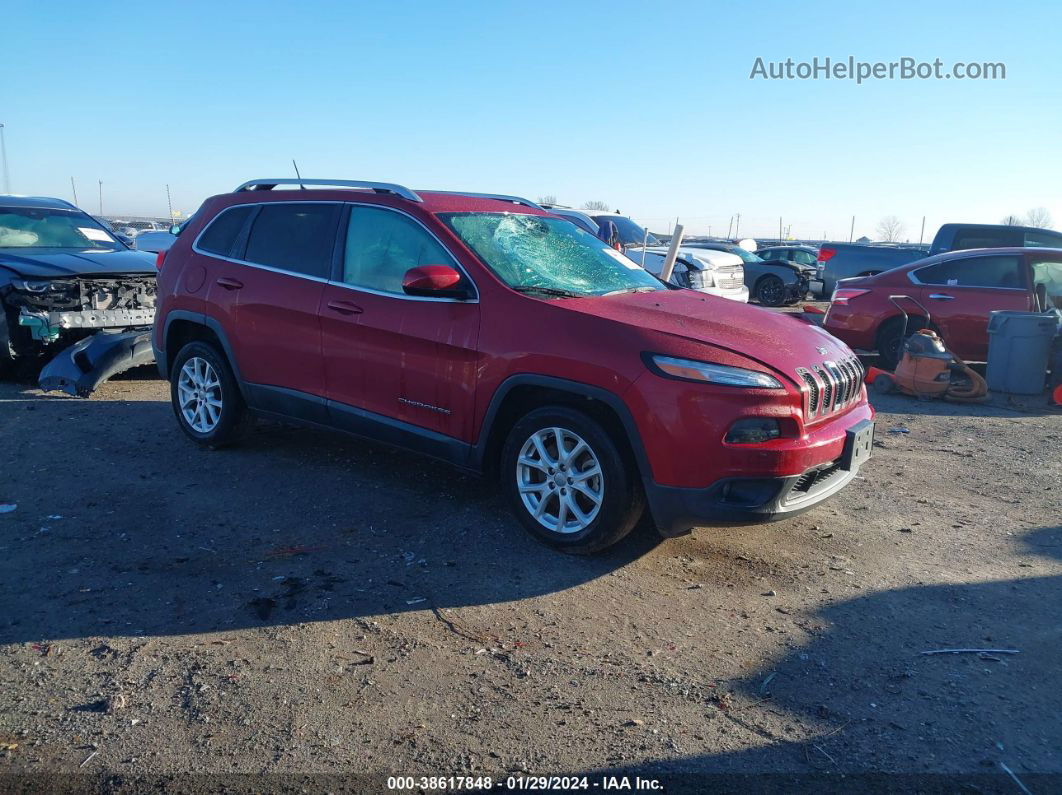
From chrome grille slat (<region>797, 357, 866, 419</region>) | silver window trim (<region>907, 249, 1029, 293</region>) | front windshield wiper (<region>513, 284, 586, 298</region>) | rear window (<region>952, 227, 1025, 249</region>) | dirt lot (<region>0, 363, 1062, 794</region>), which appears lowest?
dirt lot (<region>0, 363, 1062, 794</region>)

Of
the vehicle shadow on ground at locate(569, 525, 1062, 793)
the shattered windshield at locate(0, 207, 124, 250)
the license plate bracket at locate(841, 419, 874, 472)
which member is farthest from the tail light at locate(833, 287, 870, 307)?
the shattered windshield at locate(0, 207, 124, 250)

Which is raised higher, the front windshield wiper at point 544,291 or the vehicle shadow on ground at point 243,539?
the front windshield wiper at point 544,291

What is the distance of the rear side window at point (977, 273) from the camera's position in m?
10.0

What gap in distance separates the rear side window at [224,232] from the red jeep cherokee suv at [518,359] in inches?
0.7

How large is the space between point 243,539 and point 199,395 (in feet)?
6.52

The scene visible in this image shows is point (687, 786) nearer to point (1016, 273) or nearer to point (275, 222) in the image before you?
point (275, 222)

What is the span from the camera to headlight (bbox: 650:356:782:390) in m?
3.98

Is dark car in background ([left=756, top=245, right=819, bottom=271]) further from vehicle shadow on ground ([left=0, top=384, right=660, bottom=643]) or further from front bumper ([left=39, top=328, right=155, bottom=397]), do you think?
vehicle shadow on ground ([left=0, top=384, right=660, bottom=643])

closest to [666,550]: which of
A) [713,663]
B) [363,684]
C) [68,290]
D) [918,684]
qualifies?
[713,663]

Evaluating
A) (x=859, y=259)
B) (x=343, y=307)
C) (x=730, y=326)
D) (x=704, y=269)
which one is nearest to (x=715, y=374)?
(x=730, y=326)

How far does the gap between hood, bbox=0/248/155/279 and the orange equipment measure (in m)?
8.02

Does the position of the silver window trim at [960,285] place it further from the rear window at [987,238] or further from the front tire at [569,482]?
the front tire at [569,482]

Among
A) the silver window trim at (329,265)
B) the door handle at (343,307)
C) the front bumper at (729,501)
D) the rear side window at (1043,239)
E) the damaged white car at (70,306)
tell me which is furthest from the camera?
the rear side window at (1043,239)

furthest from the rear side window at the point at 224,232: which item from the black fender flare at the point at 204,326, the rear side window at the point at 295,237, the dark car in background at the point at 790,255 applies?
the dark car in background at the point at 790,255
